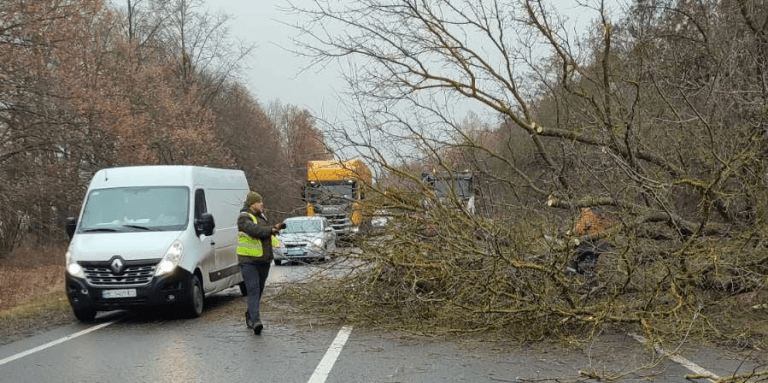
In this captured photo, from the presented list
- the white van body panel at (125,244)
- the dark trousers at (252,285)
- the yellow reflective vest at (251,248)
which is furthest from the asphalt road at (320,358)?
the white van body panel at (125,244)

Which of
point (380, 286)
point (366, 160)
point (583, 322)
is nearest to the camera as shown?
point (583, 322)

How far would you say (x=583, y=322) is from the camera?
8.49 metres

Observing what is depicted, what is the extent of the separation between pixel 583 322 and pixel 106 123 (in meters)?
19.9

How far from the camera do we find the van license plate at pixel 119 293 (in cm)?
1052

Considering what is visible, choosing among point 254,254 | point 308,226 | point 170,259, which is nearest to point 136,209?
point 170,259

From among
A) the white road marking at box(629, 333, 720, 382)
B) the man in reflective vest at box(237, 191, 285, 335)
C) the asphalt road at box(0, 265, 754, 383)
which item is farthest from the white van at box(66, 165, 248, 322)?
the white road marking at box(629, 333, 720, 382)

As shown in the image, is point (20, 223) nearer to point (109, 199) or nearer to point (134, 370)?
point (109, 199)

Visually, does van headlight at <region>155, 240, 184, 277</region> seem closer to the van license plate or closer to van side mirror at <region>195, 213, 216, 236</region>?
the van license plate

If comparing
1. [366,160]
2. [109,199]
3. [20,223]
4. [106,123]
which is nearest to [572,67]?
[366,160]

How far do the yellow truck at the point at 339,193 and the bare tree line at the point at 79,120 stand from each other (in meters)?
0.34

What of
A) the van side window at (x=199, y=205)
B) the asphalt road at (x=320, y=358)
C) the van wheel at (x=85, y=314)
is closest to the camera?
the asphalt road at (x=320, y=358)

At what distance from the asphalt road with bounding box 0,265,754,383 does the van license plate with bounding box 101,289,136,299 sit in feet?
1.94

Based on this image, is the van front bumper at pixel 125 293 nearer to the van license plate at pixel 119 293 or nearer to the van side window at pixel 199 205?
the van license plate at pixel 119 293

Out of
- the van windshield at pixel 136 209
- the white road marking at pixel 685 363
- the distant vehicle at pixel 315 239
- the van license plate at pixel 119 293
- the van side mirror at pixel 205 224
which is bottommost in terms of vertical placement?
the white road marking at pixel 685 363
